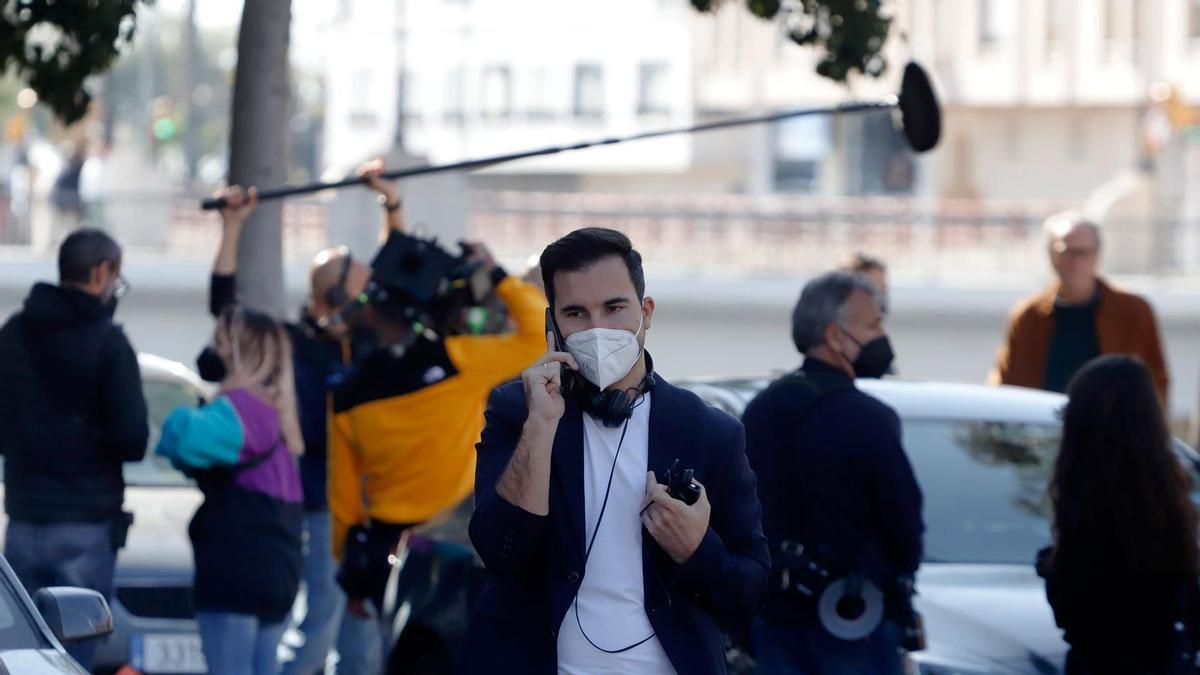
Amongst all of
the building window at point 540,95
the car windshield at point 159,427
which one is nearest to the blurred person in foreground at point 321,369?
the car windshield at point 159,427

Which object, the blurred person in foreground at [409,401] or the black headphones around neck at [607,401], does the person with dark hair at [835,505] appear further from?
the blurred person in foreground at [409,401]

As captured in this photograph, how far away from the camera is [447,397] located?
7918mm

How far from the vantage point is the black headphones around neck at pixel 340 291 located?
9.43 metres

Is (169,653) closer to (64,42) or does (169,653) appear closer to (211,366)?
(211,366)

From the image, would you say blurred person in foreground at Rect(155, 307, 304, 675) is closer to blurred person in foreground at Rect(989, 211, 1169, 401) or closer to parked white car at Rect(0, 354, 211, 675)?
parked white car at Rect(0, 354, 211, 675)

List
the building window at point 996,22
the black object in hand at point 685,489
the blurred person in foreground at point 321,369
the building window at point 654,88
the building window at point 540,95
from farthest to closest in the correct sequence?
the building window at point 540,95 → the building window at point 654,88 → the building window at point 996,22 → the blurred person in foreground at point 321,369 → the black object in hand at point 685,489

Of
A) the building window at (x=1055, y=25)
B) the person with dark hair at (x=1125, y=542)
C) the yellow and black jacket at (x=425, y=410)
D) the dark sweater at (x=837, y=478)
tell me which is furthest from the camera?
the building window at (x=1055, y=25)

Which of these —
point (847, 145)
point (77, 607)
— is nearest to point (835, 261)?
point (77, 607)

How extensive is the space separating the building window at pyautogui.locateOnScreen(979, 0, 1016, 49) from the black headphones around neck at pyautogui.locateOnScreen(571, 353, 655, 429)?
50.5 metres

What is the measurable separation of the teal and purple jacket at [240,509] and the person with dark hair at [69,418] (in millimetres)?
230

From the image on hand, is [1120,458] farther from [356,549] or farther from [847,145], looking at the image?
[847,145]

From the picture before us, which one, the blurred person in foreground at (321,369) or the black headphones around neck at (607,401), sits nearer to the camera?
the black headphones around neck at (607,401)

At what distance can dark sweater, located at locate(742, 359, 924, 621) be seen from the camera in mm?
5746

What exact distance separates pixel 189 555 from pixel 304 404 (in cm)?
76
